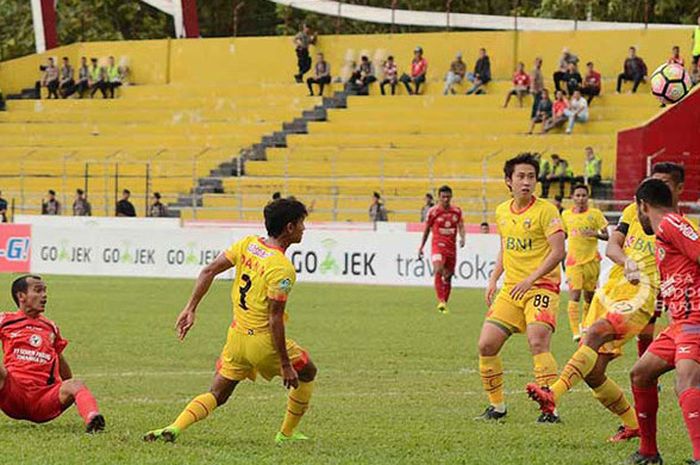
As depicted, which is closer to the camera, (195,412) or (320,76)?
(195,412)

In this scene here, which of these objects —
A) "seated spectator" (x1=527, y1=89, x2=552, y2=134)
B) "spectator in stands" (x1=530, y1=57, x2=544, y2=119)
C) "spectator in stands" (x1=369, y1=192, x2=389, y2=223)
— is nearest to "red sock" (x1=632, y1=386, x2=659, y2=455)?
"spectator in stands" (x1=369, y1=192, x2=389, y2=223)

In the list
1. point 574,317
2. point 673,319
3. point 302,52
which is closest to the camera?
point 673,319

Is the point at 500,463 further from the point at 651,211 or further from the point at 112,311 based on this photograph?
the point at 112,311

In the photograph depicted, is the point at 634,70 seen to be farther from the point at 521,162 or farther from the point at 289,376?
the point at 289,376

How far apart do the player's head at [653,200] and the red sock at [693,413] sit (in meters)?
0.98

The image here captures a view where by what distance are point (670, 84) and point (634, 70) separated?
83.5ft

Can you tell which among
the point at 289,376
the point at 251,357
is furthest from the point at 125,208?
the point at 289,376

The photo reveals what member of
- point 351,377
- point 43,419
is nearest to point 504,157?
point 351,377

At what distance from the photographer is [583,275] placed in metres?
20.4

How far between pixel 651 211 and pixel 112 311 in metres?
15.6

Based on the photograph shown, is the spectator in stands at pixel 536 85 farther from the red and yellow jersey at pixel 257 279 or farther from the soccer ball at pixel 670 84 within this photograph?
the red and yellow jersey at pixel 257 279

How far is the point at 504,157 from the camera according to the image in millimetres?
40594

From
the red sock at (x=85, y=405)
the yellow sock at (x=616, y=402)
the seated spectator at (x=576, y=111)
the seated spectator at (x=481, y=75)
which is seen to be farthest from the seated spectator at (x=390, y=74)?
the red sock at (x=85, y=405)

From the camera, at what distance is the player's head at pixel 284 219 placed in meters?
9.55
